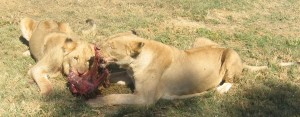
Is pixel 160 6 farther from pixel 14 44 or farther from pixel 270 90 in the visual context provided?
pixel 270 90

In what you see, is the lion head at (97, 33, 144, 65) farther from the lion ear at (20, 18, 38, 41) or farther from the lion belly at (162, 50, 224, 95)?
the lion ear at (20, 18, 38, 41)

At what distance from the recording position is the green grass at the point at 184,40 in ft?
20.2

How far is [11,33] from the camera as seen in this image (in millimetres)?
9133

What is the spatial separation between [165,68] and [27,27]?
11.6ft

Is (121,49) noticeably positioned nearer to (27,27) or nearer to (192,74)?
(192,74)

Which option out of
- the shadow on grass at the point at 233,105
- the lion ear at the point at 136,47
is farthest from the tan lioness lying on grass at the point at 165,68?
the shadow on grass at the point at 233,105

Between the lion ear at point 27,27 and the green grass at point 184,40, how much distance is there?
20cm

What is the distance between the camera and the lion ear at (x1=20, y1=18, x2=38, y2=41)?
8.62 meters

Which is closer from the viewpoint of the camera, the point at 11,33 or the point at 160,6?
the point at 11,33

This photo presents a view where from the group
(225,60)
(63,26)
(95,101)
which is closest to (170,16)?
(63,26)

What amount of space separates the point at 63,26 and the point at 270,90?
363 centimetres

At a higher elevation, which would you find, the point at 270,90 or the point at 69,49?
the point at 69,49

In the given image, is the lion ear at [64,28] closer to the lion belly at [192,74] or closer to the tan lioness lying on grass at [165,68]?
the tan lioness lying on grass at [165,68]

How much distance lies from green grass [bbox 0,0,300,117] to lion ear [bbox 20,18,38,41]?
0.20m
